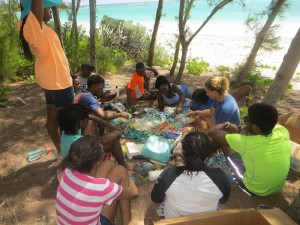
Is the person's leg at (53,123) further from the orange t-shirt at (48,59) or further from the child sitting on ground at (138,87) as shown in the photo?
the child sitting on ground at (138,87)

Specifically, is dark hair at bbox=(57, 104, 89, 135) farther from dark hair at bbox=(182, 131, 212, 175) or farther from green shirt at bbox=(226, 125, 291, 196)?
green shirt at bbox=(226, 125, 291, 196)

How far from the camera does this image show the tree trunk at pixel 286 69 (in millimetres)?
3427

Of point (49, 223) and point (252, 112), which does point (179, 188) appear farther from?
point (49, 223)

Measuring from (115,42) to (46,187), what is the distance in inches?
334

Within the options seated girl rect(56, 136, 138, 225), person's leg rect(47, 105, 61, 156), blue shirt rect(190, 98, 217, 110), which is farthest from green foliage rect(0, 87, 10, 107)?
seated girl rect(56, 136, 138, 225)

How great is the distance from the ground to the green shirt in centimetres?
39

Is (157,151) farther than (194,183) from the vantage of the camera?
Yes

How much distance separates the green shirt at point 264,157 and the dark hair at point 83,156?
146 cm

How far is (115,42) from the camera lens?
10734mm

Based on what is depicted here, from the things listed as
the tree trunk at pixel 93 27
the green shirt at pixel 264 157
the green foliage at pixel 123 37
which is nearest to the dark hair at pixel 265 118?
the green shirt at pixel 264 157

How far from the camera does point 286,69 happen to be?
11.7 feet

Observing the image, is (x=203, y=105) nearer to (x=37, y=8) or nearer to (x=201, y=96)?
(x=201, y=96)

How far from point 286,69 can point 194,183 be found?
2426 millimetres

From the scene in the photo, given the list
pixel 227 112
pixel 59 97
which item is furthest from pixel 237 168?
pixel 59 97
